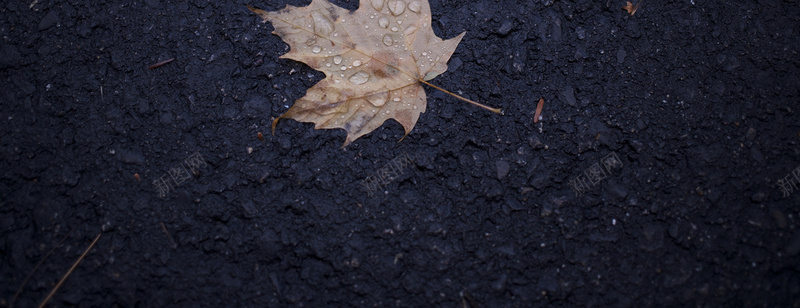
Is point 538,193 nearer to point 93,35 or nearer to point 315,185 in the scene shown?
point 315,185

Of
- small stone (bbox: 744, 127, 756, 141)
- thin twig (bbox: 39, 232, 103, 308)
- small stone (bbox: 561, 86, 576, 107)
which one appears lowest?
thin twig (bbox: 39, 232, 103, 308)

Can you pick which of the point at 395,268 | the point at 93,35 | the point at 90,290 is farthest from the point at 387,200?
the point at 93,35

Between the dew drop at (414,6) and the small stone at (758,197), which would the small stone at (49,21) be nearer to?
the dew drop at (414,6)

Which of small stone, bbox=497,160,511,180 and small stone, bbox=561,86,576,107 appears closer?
small stone, bbox=497,160,511,180
